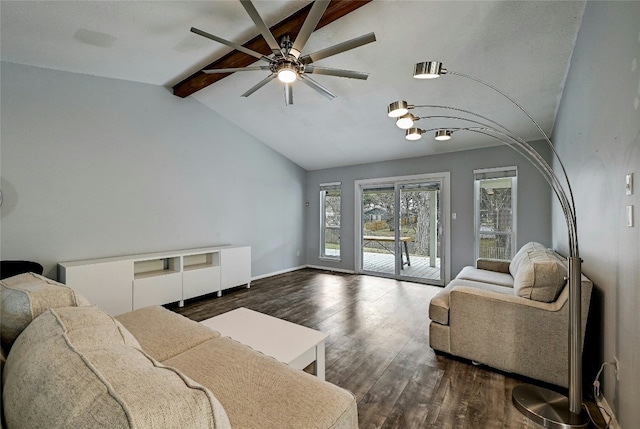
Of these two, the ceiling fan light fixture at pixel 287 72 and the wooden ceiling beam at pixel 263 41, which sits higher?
the wooden ceiling beam at pixel 263 41

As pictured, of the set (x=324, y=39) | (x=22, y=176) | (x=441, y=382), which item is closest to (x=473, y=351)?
(x=441, y=382)

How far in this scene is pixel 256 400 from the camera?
1.03 metres

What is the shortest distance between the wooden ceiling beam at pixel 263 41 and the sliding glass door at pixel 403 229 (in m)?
3.41

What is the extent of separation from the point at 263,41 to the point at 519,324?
350 cm

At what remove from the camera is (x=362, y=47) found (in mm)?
2865

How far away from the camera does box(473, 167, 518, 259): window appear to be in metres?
4.39

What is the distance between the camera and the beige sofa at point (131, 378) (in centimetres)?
54

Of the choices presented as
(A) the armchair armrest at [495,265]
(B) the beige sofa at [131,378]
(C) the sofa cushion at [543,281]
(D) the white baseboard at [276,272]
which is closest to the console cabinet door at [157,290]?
(D) the white baseboard at [276,272]

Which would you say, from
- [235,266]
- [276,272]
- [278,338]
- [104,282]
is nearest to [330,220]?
[276,272]

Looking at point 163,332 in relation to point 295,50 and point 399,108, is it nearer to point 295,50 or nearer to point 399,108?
point 399,108

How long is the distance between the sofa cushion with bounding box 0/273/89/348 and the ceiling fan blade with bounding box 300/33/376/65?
2267 millimetres

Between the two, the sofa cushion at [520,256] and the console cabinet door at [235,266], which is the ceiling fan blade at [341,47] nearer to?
the sofa cushion at [520,256]

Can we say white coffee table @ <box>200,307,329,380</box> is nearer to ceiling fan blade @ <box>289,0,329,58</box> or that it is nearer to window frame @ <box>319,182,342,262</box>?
ceiling fan blade @ <box>289,0,329,58</box>

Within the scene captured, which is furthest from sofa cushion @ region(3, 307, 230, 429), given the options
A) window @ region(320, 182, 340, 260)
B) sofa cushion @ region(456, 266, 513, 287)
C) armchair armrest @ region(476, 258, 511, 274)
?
window @ region(320, 182, 340, 260)
